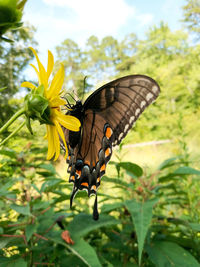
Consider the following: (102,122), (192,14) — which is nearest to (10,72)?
(102,122)

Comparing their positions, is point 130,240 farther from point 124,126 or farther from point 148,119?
point 148,119

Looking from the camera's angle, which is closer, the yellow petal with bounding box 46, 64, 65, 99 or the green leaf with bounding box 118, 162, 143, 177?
the yellow petal with bounding box 46, 64, 65, 99

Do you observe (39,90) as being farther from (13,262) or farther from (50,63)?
(13,262)

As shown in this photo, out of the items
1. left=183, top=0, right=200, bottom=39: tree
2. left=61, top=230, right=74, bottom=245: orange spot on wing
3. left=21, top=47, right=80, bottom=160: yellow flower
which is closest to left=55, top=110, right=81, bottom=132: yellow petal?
left=21, top=47, right=80, bottom=160: yellow flower

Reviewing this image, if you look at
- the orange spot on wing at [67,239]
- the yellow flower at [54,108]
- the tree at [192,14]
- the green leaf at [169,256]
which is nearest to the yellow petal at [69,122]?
the yellow flower at [54,108]

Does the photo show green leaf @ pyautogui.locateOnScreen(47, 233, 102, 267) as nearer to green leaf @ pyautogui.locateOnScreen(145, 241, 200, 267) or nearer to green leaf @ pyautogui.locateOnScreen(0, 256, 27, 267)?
green leaf @ pyautogui.locateOnScreen(0, 256, 27, 267)

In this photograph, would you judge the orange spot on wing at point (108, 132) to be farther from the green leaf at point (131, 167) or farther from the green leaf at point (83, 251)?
the green leaf at point (83, 251)

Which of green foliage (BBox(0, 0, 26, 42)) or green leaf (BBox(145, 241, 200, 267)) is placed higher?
green foliage (BBox(0, 0, 26, 42))
